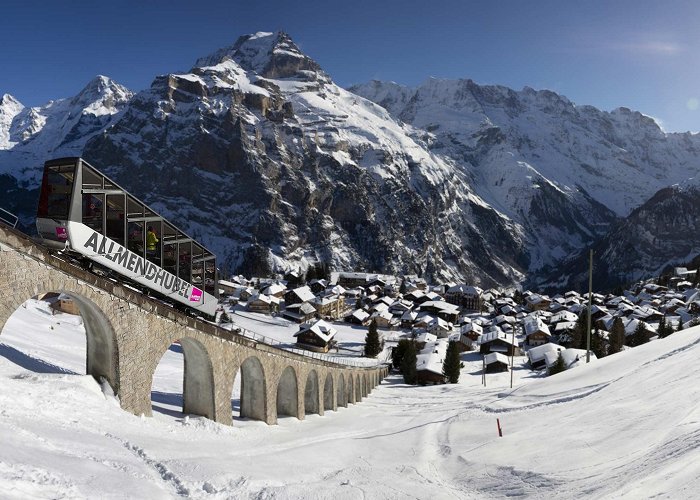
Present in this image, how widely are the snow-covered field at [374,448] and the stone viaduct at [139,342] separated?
106cm

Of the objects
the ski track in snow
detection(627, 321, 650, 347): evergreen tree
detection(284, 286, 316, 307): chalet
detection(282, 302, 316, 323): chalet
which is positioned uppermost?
detection(284, 286, 316, 307): chalet

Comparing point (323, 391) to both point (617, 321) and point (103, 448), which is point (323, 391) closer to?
point (103, 448)

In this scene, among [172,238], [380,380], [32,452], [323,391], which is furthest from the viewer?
[380,380]

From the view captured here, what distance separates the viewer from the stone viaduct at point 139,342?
13.8 m

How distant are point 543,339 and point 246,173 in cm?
14584

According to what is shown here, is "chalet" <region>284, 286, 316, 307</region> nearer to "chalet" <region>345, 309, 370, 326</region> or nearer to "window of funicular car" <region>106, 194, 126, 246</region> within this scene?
"chalet" <region>345, 309, 370, 326</region>

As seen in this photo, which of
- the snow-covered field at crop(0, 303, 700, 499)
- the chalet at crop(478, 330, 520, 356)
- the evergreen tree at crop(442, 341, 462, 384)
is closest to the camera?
the snow-covered field at crop(0, 303, 700, 499)

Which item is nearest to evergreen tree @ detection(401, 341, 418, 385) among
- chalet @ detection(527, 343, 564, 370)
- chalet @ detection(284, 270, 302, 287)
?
chalet @ detection(527, 343, 564, 370)

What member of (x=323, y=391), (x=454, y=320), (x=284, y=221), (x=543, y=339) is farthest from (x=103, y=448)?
(x=284, y=221)

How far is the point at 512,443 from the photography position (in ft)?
58.4

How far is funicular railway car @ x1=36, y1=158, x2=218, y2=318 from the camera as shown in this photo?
15.6m

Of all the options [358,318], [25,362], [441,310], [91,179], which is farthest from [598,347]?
[91,179]

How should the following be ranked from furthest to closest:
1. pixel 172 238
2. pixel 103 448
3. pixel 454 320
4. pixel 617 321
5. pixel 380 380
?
pixel 454 320, pixel 617 321, pixel 380 380, pixel 172 238, pixel 103 448

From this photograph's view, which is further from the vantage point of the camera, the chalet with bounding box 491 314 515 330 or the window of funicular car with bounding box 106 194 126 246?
the chalet with bounding box 491 314 515 330
